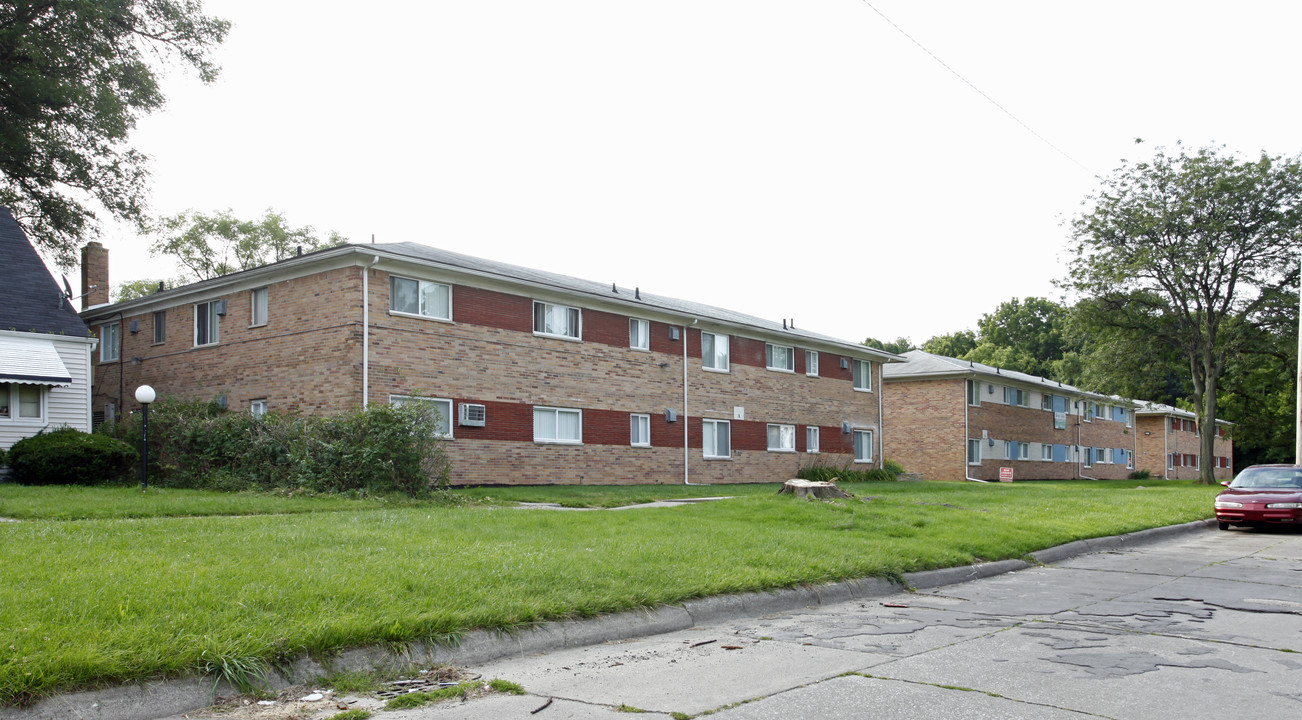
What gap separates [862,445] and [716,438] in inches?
372

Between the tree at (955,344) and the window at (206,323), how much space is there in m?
70.5

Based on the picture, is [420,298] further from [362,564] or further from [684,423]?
[362,564]

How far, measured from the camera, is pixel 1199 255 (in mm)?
36469

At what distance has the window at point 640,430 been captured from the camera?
26431mm

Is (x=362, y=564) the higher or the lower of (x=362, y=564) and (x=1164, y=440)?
the higher

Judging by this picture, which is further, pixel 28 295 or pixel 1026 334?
pixel 1026 334

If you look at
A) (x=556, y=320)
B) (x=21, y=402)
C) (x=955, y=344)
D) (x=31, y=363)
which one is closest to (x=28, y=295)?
(x=31, y=363)

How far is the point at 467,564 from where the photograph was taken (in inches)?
319

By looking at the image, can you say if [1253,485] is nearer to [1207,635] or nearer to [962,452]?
[1207,635]

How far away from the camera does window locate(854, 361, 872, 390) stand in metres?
36.6

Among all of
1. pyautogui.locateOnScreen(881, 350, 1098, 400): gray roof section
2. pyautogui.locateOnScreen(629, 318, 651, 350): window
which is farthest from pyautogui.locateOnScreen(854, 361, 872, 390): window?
pyautogui.locateOnScreen(629, 318, 651, 350): window

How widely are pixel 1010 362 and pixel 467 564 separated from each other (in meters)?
76.7

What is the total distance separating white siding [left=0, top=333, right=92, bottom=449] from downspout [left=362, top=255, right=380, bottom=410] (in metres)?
8.19

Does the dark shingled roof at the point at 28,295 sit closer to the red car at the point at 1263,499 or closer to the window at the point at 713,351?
the window at the point at 713,351
